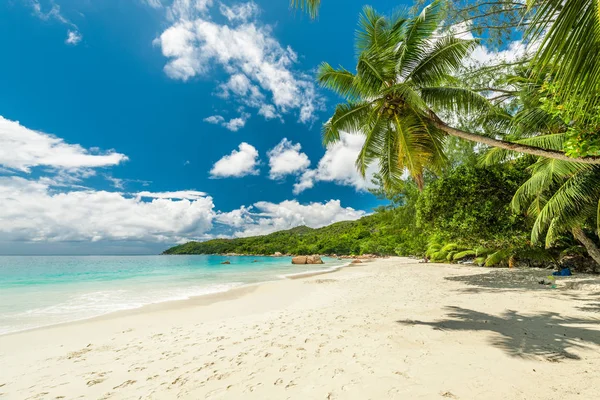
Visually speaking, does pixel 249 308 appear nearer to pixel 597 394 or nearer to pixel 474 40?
pixel 597 394

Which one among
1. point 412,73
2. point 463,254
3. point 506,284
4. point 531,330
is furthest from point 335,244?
point 531,330

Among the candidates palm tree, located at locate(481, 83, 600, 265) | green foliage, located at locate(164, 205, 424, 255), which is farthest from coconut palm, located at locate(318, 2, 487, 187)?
green foliage, located at locate(164, 205, 424, 255)

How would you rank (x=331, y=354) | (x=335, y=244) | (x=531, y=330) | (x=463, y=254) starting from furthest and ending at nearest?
(x=335, y=244) < (x=463, y=254) < (x=531, y=330) < (x=331, y=354)

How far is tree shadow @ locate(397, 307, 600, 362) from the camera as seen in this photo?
4.01 m

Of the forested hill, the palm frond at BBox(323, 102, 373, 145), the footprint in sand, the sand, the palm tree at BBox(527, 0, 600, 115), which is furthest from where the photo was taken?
the forested hill

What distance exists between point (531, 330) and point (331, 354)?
3817 mm

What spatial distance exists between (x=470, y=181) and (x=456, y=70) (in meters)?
5.72

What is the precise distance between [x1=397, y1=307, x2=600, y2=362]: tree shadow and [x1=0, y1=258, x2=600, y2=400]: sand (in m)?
0.02

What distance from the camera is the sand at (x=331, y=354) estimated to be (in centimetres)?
317

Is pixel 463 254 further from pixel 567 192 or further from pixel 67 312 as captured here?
pixel 67 312

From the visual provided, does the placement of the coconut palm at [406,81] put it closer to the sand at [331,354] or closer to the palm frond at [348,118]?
the palm frond at [348,118]

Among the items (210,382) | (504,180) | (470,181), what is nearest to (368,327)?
(210,382)

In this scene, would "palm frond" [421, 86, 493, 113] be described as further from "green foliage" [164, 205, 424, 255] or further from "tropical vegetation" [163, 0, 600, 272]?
"green foliage" [164, 205, 424, 255]

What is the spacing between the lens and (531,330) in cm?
498
